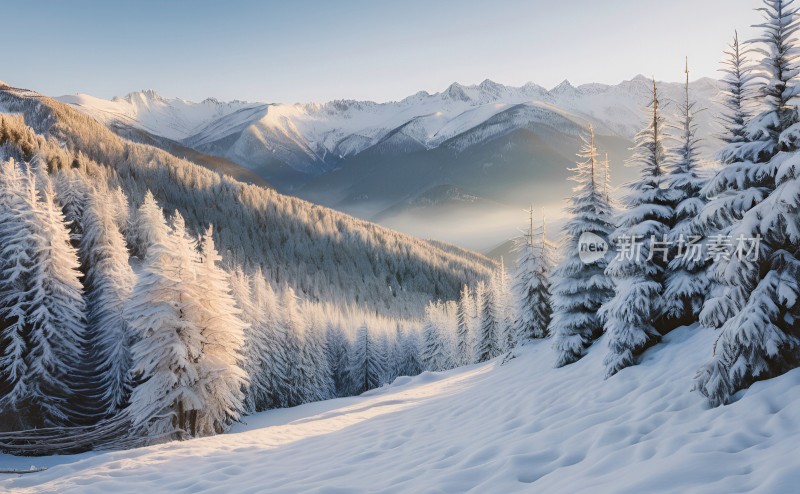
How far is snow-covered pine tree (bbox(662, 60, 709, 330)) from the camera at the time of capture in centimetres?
1141

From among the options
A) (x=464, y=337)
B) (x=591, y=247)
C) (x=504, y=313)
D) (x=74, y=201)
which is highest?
(x=74, y=201)

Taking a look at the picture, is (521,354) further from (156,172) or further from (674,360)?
(156,172)

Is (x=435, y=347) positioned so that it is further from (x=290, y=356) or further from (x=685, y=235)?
(x=685, y=235)

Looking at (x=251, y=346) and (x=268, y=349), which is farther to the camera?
(x=268, y=349)

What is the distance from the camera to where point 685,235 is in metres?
11.9

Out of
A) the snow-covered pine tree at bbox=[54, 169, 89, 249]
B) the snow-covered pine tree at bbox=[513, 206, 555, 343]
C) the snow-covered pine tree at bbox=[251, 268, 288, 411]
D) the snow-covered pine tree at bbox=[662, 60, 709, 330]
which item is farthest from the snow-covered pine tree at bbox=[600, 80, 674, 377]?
the snow-covered pine tree at bbox=[54, 169, 89, 249]

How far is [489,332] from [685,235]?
3368 centimetres

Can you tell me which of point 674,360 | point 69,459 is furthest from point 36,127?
point 674,360

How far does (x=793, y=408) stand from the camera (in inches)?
216

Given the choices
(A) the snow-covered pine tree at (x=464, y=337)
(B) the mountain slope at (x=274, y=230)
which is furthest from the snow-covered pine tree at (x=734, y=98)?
(B) the mountain slope at (x=274, y=230)

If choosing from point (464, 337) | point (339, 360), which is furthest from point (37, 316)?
point (464, 337)

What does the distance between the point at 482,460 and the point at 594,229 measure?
12.8 m

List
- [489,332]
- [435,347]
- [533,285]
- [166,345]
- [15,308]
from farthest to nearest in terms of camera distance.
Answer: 1. [435,347]
2. [489,332]
3. [533,285]
4. [15,308]
5. [166,345]

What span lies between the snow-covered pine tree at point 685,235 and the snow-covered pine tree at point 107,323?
26204 millimetres
